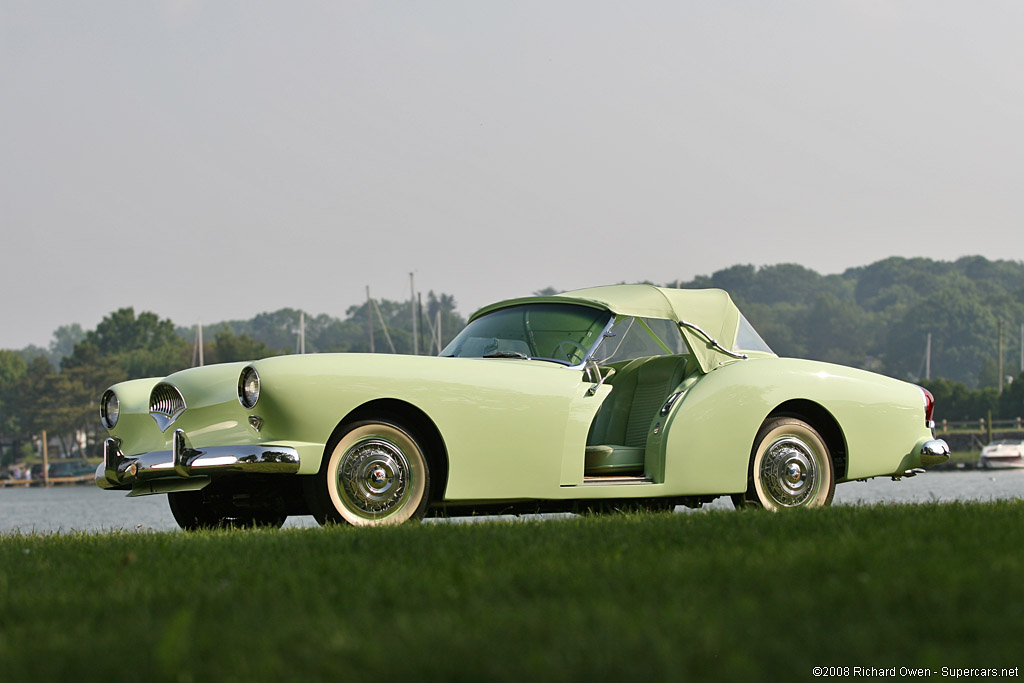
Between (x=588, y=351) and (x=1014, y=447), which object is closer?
(x=588, y=351)

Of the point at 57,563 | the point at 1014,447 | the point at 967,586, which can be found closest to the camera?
the point at 967,586

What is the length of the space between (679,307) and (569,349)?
1159 millimetres

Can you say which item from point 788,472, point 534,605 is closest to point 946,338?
point 788,472

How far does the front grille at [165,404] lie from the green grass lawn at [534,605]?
1.87 m

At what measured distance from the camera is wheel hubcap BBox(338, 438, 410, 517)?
7.04 metres

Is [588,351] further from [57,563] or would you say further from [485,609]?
[485,609]

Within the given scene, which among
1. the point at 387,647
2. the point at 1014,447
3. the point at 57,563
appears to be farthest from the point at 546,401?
the point at 1014,447

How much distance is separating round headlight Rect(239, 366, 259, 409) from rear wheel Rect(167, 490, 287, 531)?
1.46 metres

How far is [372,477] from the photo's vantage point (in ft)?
23.2

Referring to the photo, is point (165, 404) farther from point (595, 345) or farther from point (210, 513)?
point (595, 345)

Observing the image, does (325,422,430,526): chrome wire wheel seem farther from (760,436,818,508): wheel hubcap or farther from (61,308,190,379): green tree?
(61,308,190,379): green tree

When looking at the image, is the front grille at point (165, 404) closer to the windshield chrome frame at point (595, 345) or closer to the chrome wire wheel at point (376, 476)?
the chrome wire wheel at point (376, 476)

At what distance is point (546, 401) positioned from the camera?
7.62 m

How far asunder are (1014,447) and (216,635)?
7731 cm
